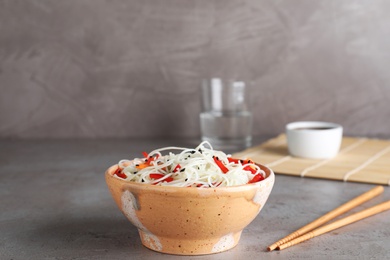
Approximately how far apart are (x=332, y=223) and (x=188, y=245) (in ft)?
0.89

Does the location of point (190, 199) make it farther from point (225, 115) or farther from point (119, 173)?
point (225, 115)

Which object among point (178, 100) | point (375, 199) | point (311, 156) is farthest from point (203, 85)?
point (375, 199)

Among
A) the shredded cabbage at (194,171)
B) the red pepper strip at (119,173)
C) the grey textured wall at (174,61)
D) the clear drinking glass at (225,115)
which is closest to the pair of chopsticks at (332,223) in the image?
the shredded cabbage at (194,171)

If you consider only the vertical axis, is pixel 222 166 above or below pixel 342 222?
above

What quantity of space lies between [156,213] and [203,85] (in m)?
0.99

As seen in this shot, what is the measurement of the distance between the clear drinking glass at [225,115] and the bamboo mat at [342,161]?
80 millimetres

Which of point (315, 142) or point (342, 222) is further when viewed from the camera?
point (315, 142)

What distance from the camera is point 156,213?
2.99 feet

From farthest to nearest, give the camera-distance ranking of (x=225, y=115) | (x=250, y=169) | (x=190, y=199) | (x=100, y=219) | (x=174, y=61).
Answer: (x=174, y=61)
(x=225, y=115)
(x=100, y=219)
(x=250, y=169)
(x=190, y=199)

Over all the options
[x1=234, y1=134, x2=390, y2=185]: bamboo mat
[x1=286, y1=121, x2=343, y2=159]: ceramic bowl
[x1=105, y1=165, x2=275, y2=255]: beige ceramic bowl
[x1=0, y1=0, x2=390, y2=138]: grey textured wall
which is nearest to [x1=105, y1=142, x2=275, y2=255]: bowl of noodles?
[x1=105, y1=165, x2=275, y2=255]: beige ceramic bowl

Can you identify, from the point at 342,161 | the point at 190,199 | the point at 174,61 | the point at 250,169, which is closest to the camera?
the point at 190,199

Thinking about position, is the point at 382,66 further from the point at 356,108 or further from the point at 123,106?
the point at 123,106

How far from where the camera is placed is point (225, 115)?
6.16 ft

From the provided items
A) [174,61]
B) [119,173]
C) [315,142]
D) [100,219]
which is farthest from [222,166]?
[174,61]
